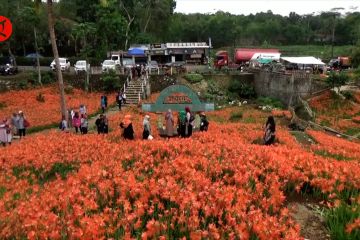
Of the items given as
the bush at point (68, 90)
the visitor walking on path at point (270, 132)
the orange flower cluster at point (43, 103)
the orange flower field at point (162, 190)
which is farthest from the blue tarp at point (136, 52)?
the orange flower field at point (162, 190)

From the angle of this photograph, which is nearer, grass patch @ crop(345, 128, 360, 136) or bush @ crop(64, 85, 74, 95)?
grass patch @ crop(345, 128, 360, 136)

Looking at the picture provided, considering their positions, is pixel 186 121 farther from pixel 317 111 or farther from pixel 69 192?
pixel 317 111

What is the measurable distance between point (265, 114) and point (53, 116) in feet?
52.4

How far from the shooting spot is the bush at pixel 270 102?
128 feet

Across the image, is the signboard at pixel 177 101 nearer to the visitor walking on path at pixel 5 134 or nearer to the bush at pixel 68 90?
the visitor walking on path at pixel 5 134

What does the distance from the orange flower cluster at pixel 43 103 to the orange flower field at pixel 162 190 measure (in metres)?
14.9

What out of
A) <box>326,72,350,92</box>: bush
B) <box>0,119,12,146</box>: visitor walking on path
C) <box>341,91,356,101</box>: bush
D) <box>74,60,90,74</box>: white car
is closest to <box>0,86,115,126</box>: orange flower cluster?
<box>74,60,90,74</box>: white car

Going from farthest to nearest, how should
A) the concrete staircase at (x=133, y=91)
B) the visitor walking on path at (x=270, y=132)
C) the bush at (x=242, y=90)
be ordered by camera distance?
1. the bush at (x=242, y=90)
2. the concrete staircase at (x=133, y=91)
3. the visitor walking on path at (x=270, y=132)

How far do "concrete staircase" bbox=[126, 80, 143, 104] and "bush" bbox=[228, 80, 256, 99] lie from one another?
1024cm

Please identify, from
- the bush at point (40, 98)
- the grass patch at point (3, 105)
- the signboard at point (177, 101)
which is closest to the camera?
the signboard at point (177, 101)

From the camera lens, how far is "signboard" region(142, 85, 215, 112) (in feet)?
78.1

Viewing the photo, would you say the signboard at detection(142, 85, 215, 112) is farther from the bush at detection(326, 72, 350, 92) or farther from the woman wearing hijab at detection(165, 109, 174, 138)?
the bush at detection(326, 72, 350, 92)

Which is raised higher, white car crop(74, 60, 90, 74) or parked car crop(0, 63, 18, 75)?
white car crop(74, 60, 90, 74)

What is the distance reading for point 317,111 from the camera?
35.7 m
